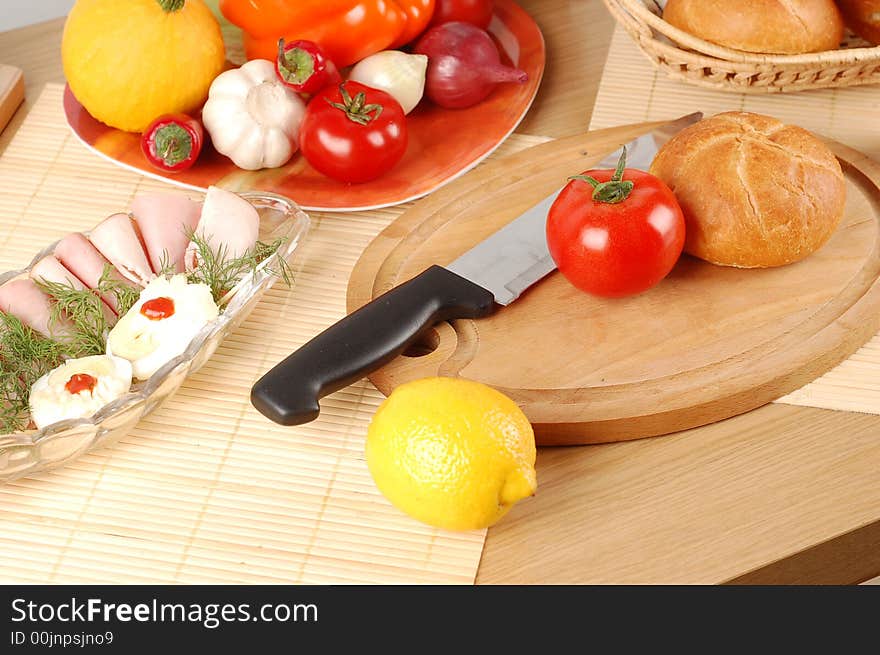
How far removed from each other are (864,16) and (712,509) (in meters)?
0.76

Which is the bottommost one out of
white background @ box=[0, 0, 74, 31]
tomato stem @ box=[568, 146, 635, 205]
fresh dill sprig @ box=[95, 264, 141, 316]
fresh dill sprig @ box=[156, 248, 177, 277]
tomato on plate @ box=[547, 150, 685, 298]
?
white background @ box=[0, 0, 74, 31]

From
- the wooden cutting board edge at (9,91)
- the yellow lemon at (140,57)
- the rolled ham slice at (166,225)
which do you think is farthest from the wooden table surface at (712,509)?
the wooden cutting board edge at (9,91)

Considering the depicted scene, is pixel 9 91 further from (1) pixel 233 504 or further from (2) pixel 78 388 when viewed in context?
(1) pixel 233 504

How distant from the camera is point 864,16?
4.44 feet

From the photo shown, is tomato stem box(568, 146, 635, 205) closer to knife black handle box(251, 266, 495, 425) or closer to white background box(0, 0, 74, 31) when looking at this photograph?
knife black handle box(251, 266, 495, 425)

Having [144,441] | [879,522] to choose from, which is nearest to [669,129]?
[879,522]

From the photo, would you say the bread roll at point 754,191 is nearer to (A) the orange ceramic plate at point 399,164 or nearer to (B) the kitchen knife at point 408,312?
(B) the kitchen knife at point 408,312

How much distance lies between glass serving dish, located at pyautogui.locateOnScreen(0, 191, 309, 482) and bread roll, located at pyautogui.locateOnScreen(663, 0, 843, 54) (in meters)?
0.59

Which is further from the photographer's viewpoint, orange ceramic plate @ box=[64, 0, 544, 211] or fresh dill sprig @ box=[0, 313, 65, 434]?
orange ceramic plate @ box=[64, 0, 544, 211]

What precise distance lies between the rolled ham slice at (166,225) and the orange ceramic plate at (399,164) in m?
0.18

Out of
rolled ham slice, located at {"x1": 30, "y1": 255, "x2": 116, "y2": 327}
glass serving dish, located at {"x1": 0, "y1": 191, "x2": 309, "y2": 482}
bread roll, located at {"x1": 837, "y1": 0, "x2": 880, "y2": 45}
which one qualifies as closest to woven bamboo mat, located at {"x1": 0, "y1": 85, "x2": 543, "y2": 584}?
glass serving dish, located at {"x1": 0, "y1": 191, "x2": 309, "y2": 482}

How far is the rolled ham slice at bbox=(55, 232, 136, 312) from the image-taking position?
1083mm

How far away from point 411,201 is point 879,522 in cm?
65

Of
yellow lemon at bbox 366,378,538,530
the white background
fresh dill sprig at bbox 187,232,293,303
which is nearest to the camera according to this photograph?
yellow lemon at bbox 366,378,538,530
